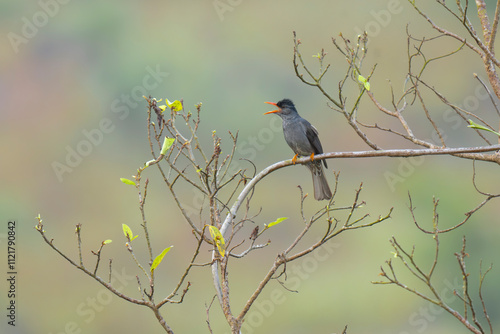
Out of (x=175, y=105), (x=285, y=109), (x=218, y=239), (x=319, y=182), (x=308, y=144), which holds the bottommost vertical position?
(x=218, y=239)

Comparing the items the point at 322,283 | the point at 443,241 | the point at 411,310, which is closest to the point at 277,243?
the point at 322,283

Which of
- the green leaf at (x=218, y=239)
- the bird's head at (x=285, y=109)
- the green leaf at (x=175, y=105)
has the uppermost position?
the bird's head at (x=285, y=109)

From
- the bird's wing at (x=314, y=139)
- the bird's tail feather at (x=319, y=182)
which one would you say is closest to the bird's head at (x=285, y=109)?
the bird's wing at (x=314, y=139)

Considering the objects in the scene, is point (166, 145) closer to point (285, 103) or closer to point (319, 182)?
point (319, 182)

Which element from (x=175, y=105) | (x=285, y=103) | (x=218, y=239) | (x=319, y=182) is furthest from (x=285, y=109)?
(x=218, y=239)

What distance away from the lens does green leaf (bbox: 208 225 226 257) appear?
2277mm

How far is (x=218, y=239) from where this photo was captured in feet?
7.59

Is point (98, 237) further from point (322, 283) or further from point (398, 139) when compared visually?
point (398, 139)

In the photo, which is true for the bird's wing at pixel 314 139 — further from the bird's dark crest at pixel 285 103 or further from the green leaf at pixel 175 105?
the green leaf at pixel 175 105

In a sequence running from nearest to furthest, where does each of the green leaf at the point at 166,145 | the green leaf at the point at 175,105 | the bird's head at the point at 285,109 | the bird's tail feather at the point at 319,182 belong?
the green leaf at the point at 166,145, the green leaf at the point at 175,105, the bird's tail feather at the point at 319,182, the bird's head at the point at 285,109

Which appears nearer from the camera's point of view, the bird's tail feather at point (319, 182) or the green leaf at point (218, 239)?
the green leaf at point (218, 239)

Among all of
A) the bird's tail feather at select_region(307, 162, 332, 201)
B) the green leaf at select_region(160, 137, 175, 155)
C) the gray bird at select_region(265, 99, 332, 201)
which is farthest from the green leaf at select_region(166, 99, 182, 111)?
the bird's tail feather at select_region(307, 162, 332, 201)

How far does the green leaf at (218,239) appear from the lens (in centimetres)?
228

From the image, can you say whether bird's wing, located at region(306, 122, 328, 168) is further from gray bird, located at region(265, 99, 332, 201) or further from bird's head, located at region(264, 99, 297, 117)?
bird's head, located at region(264, 99, 297, 117)
